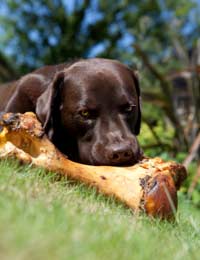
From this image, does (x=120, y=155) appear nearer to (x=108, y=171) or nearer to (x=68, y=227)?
(x=108, y=171)

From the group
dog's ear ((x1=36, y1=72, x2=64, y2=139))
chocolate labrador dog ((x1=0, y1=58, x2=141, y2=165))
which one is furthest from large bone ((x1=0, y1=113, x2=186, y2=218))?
dog's ear ((x1=36, y1=72, x2=64, y2=139))

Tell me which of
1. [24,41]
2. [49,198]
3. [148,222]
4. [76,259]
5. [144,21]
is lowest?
[144,21]

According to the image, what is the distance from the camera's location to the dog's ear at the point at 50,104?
391cm

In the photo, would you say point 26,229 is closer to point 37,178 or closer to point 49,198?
point 49,198

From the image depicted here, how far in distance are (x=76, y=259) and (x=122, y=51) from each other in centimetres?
2702

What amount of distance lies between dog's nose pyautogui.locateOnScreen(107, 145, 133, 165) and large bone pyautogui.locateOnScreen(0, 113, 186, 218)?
83 millimetres

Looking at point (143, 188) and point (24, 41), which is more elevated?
point (143, 188)

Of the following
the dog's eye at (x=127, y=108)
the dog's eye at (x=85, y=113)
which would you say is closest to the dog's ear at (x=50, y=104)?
the dog's eye at (x=85, y=113)

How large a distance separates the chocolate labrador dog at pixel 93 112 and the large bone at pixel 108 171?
7.7 inches

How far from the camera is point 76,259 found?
1.64m

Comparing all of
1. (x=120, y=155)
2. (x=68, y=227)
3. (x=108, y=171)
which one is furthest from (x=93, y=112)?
(x=68, y=227)

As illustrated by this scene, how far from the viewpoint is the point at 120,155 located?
3514 millimetres

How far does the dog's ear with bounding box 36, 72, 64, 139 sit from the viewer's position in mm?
3910

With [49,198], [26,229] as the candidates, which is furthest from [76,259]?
[49,198]
